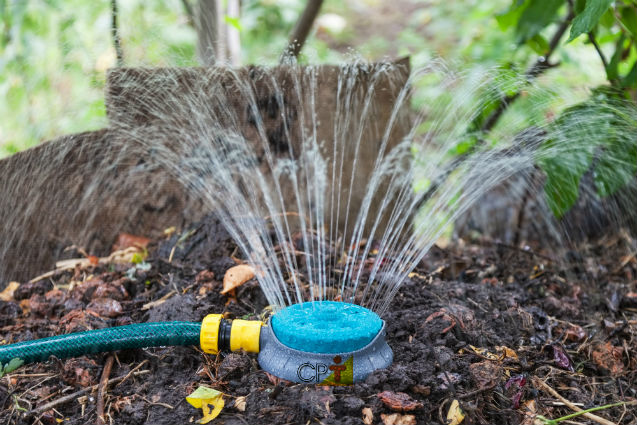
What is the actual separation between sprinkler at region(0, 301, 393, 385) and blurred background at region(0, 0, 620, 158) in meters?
1.28

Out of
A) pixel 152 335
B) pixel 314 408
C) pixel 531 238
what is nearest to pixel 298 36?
pixel 531 238

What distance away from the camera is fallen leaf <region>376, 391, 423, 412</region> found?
149 cm

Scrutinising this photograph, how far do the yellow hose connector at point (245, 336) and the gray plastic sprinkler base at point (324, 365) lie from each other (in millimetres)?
77

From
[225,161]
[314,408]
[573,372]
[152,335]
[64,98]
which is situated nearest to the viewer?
[314,408]

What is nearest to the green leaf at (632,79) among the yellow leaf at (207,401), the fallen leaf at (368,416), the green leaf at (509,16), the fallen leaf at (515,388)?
the green leaf at (509,16)

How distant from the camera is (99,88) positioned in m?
2.91

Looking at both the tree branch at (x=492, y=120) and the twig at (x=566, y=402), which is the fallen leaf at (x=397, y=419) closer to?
the twig at (x=566, y=402)

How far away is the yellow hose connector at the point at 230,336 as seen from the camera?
168cm

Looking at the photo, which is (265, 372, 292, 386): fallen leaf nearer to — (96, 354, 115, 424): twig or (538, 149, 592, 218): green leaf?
(96, 354, 115, 424): twig

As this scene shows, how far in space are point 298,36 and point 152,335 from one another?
1806 millimetres

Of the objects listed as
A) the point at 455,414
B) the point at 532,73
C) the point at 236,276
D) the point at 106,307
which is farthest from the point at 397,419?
the point at 532,73

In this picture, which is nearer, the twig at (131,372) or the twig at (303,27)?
the twig at (131,372)

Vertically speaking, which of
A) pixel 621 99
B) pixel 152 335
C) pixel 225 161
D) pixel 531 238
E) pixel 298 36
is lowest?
pixel 531 238

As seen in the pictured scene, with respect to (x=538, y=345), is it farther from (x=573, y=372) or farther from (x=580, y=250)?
(x=580, y=250)
